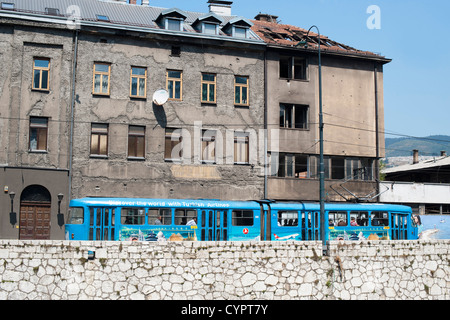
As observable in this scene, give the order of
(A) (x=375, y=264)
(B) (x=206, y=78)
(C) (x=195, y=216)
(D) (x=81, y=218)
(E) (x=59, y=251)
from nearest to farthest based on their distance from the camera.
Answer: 1. (E) (x=59, y=251)
2. (A) (x=375, y=264)
3. (D) (x=81, y=218)
4. (C) (x=195, y=216)
5. (B) (x=206, y=78)

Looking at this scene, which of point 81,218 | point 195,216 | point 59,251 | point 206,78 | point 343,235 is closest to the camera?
point 59,251

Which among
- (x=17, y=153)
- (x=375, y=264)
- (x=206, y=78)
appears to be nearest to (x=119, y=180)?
(x=17, y=153)

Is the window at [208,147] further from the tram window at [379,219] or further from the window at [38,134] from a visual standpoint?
the tram window at [379,219]

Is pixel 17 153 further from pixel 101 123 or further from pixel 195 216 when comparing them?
pixel 195 216

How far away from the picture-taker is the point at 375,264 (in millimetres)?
22828

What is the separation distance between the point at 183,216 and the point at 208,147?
8.02 metres

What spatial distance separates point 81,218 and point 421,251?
15.0 m

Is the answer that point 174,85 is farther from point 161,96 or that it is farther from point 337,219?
point 337,219

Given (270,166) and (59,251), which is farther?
(270,166)

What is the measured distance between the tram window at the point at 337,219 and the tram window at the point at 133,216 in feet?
32.2

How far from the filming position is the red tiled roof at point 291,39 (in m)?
37.9

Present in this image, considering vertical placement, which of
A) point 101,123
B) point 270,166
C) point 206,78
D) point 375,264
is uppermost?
point 206,78

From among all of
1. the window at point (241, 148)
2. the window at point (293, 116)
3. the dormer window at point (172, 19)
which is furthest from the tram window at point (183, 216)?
the dormer window at point (172, 19)

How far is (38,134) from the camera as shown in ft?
106
